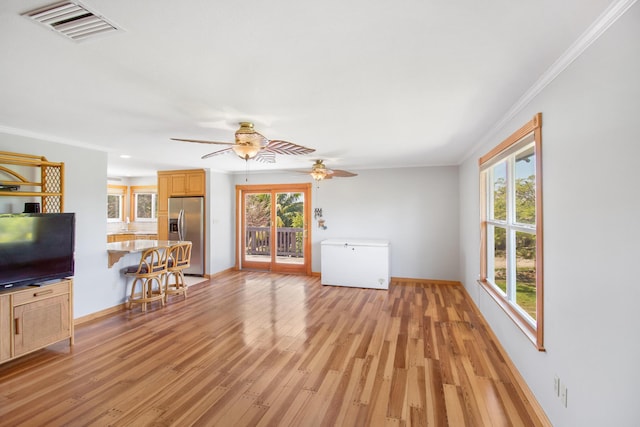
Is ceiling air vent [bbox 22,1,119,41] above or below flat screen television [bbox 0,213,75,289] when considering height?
above

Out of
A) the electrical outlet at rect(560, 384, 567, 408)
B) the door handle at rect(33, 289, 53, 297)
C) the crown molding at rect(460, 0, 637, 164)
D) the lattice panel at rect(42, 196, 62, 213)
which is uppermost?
the crown molding at rect(460, 0, 637, 164)

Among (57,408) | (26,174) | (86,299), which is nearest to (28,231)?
(26,174)

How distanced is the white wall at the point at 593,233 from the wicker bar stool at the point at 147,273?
180 inches

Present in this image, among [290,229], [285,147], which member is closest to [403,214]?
[290,229]

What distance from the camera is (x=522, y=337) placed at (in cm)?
240

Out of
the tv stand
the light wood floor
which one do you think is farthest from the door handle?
the light wood floor

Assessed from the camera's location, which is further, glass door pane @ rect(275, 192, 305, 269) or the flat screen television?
glass door pane @ rect(275, 192, 305, 269)

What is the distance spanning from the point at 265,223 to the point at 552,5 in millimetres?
6230

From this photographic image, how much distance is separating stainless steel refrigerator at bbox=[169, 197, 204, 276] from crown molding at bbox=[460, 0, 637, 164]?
5648 millimetres

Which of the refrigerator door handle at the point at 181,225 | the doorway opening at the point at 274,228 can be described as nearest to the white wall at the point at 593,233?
the doorway opening at the point at 274,228

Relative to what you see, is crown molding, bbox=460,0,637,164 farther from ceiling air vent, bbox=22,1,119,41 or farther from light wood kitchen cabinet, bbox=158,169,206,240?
light wood kitchen cabinet, bbox=158,169,206,240

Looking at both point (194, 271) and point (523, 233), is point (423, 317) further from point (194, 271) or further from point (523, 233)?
point (194, 271)

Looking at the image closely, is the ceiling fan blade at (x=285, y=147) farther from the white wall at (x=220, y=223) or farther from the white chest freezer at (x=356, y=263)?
the white wall at (x=220, y=223)

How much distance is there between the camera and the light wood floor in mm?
2062
